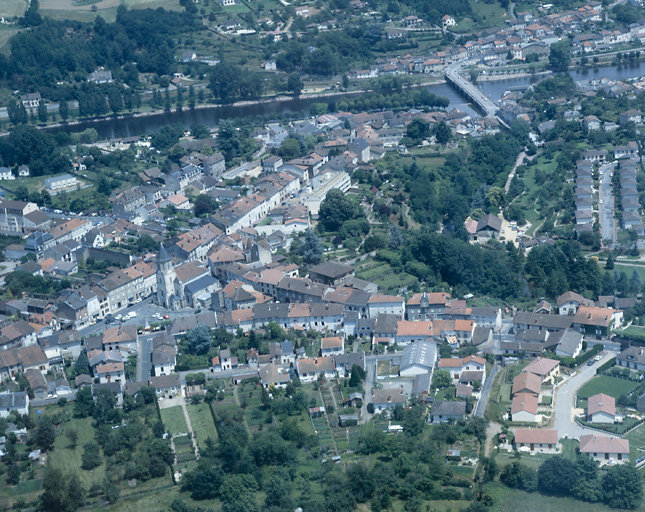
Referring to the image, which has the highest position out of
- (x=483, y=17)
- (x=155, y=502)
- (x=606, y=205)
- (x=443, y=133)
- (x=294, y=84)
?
(x=483, y=17)

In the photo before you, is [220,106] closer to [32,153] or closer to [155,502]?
[32,153]

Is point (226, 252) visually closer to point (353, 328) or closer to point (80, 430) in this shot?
point (353, 328)

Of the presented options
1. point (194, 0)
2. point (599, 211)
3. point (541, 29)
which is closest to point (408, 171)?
point (599, 211)

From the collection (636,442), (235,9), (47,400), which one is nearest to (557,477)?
(636,442)

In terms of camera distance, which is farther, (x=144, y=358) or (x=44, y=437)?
(x=144, y=358)

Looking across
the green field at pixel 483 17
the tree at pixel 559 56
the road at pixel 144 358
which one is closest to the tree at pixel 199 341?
the road at pixel 144 358

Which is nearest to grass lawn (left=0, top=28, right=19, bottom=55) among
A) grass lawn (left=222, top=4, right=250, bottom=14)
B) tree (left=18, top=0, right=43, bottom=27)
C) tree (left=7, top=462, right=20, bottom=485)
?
tree (left=18, top=0, right=43, bottom=27)
